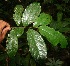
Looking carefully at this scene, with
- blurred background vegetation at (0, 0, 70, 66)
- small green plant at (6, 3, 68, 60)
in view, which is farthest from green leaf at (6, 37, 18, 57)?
blurred background vegetation at (0, 0, 70, 66)

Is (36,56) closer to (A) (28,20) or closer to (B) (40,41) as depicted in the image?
(B) (40,41)

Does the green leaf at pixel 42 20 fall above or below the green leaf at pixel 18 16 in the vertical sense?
below

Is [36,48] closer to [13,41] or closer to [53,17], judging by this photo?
[13,41]

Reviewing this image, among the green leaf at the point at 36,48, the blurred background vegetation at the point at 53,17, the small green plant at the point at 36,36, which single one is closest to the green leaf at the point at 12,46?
the small green plant at the point at 36,36

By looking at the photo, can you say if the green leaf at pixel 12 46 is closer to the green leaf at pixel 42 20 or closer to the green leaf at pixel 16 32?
the green leaf at pixel 16 32

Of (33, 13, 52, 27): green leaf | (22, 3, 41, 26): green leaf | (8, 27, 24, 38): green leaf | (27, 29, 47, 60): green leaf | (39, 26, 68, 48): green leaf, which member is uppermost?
(22, 3, 41, 26): green leaf

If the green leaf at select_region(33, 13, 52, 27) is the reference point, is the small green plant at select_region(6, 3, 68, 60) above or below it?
below

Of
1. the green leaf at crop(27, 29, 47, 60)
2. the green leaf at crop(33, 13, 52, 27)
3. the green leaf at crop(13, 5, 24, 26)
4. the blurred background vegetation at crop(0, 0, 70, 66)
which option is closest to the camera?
the green leaf at crop(27, 29, 47, 60)

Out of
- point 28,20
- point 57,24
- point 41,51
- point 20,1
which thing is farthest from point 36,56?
point 20,1

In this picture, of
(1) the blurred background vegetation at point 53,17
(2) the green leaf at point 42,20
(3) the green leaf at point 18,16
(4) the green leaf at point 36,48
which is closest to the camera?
(4) the green leaf at point 36,48

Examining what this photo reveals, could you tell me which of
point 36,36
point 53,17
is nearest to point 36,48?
point 36,36

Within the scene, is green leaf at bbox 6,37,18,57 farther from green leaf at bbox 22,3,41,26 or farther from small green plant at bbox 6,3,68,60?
green leaf at bbox 22,3,41,26
